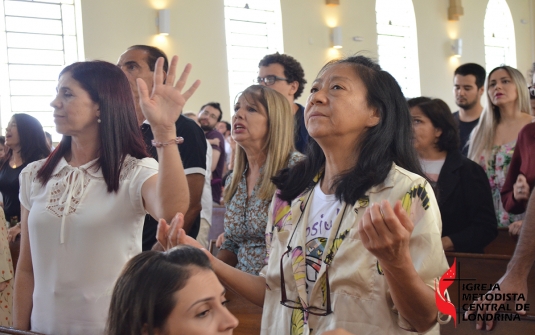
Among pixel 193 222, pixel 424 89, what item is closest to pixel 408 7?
pixel 424 89

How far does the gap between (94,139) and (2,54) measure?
8302 millimetres

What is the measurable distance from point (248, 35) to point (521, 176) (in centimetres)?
987

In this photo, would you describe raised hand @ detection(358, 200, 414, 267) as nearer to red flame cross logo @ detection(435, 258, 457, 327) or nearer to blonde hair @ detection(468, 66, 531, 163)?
red flame cross logo @ detection(435, 258, 457, 327)

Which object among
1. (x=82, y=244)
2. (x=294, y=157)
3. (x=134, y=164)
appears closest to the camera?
(x=82, y=244)

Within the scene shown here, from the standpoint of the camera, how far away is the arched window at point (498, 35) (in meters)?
17.1

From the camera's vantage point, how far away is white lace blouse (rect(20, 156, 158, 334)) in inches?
86.4

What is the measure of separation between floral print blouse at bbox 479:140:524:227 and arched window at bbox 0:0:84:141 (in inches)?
297

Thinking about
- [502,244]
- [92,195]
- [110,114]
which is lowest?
[502,244]

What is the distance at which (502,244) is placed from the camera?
147 inches

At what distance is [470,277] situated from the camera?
298cm

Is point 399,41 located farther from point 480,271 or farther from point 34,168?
point 34,168

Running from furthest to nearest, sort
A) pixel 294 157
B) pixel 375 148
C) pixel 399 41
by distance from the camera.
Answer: pixel 399 41
pixel 294 157
pixel 375 148

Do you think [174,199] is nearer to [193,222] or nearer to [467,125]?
[193,222]

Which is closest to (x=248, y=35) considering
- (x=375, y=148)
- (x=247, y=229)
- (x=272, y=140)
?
(x=272, y=140)
